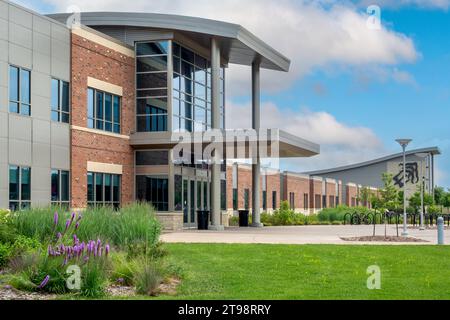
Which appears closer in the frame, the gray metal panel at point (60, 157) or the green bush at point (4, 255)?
the green bush at point (4, 255)

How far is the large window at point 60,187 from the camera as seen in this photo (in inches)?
1094

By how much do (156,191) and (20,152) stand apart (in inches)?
351

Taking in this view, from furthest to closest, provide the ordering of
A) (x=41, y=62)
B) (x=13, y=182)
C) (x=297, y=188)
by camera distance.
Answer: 1. (x=297, y=188)
2. (x=41, y=62)
3. (x=13, y=182)

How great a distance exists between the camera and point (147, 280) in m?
11.8

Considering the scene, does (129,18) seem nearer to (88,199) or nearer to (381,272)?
(88,199)

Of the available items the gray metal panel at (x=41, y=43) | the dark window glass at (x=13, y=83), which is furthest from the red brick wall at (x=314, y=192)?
the dark window glass at (x=13, y=83)

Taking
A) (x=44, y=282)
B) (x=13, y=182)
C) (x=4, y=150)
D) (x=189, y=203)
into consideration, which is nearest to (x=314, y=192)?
(x=189, y=203)

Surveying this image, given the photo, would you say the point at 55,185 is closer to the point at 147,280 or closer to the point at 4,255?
Answer: the point at 4,255

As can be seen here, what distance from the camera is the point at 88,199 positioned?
98.5ft

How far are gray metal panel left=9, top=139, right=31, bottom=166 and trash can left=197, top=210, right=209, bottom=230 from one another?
10406 millimetres

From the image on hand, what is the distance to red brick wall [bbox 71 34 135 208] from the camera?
29.2m

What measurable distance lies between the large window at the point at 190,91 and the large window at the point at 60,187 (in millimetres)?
7052

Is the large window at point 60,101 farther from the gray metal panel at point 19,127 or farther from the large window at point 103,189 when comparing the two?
the large window at point 103,189
